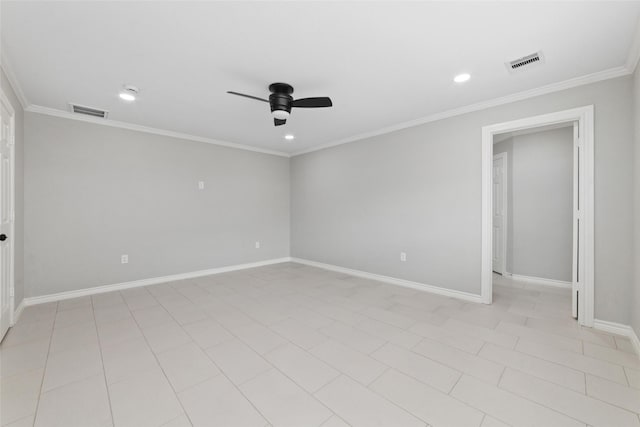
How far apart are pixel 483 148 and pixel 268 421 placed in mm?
3536

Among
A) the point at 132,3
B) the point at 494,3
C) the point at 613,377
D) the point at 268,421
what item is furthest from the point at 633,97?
the point at 132,3

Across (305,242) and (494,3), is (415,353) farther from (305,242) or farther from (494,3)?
(305,242)

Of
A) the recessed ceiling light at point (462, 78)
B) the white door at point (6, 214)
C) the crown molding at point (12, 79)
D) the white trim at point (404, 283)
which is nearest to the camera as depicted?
the crown molding at point (12, 79)

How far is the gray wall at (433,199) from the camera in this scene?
2596 mm

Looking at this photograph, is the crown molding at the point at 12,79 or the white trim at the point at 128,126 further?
the white trim at the point at 128,126

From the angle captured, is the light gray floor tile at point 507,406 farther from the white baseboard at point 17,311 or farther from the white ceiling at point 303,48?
the white baseboard at point 17,311

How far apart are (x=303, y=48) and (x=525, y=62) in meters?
1.95

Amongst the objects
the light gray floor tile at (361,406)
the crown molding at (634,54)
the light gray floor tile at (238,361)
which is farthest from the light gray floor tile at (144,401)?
the crown molding at (634,54)

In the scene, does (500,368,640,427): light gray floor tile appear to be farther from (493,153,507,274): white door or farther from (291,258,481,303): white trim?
(493,153,507,274): white door

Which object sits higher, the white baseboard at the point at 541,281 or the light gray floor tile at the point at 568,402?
the white baseboard at the point at 541,281

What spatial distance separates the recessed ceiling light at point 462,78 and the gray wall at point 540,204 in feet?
8.47

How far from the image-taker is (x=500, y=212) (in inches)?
193

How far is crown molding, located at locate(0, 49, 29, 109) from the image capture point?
2311 millimetres

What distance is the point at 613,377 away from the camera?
192 cm
